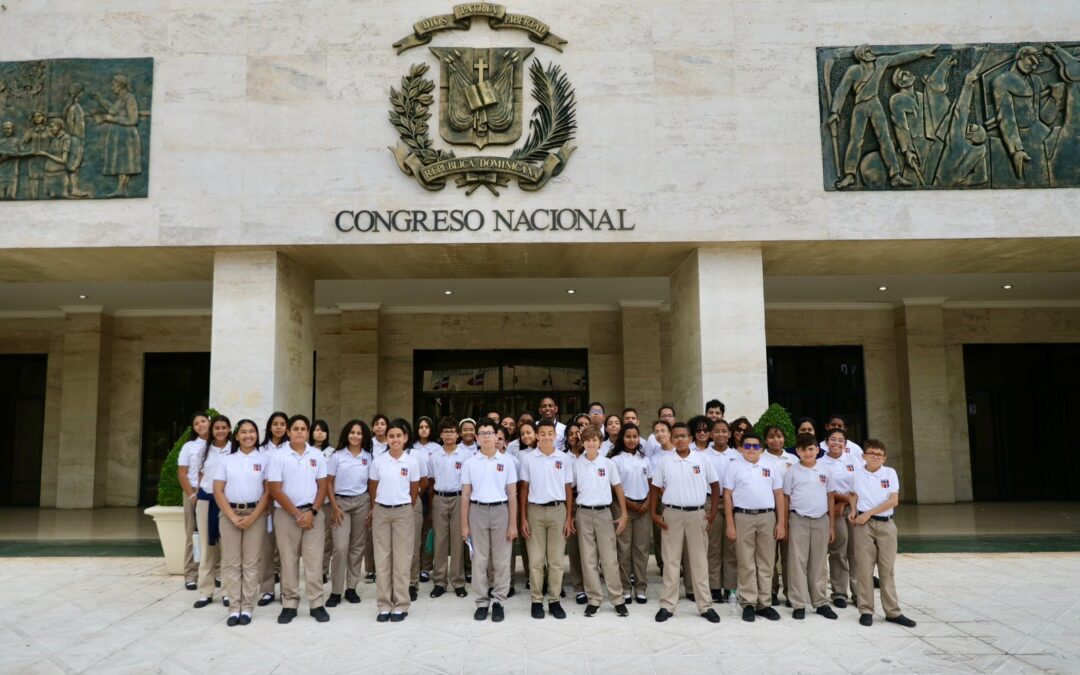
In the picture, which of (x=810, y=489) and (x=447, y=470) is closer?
(x=810, y=489)

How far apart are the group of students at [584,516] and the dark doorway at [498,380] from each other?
9222 mm

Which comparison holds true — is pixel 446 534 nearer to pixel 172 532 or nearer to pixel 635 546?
pixel 635 546

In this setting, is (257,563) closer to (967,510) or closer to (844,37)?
(844,37)

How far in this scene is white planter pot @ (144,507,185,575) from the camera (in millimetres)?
8367

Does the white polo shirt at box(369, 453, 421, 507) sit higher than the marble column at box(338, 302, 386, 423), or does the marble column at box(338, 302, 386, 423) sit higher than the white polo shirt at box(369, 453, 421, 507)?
the marble column at box(338, 302, 386, 423)

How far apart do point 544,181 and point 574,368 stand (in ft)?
24.0

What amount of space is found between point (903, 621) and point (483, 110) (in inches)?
305

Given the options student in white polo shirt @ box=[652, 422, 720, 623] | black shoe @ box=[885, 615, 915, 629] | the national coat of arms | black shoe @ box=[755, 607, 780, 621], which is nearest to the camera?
black shoe @ box=[885, 615, 915, 629]

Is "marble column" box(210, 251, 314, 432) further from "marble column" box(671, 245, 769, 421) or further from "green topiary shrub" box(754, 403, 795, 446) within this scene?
"green topiary shrub" box(754, 403, 795, 446)

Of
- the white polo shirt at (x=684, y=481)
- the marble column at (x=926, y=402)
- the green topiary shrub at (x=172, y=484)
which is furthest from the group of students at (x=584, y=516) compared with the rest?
the marble column at (x=926, y=402)

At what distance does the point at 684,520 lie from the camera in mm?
6559

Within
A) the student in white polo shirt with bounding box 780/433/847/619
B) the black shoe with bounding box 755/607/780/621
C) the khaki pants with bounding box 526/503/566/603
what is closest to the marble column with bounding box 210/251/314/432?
the khaki pants with bounding box 526/503/566/603

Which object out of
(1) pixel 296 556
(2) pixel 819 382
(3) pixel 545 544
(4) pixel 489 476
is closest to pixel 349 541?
(1) pixel 296 556

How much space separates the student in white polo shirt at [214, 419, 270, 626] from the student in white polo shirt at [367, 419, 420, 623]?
1.04 metres
